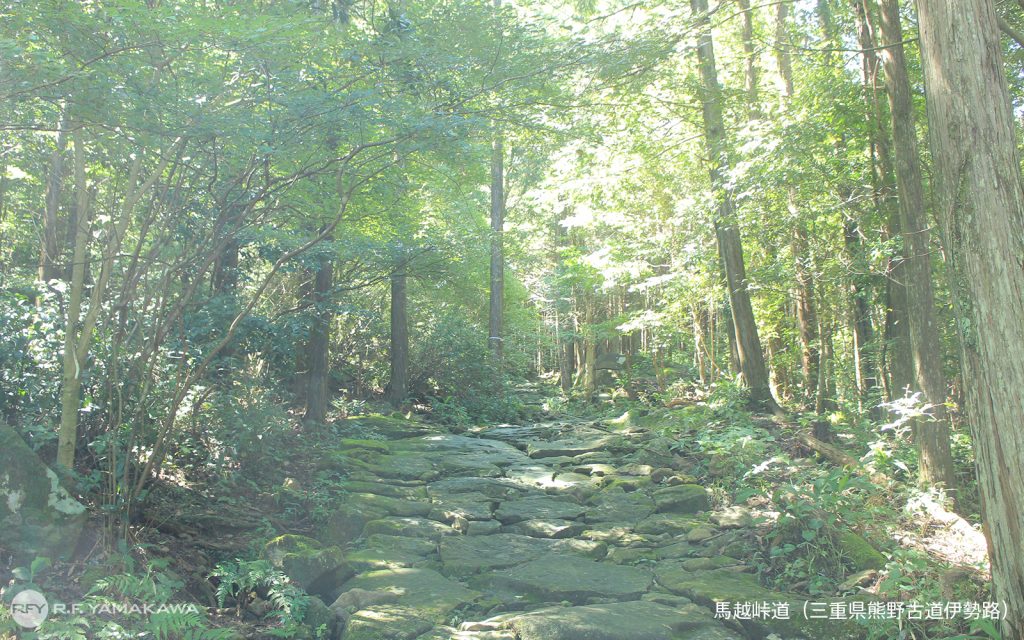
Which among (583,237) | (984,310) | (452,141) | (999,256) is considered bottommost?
(984,310)

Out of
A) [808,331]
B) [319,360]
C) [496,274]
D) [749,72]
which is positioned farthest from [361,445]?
[496,274]

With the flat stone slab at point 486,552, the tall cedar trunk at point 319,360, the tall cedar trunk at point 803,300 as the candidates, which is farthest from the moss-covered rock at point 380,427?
the tall cedar trunk at point 803,300

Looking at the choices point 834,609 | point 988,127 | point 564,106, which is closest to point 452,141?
point 564,106

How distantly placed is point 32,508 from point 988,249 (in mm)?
6053

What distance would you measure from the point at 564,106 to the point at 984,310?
4333mm

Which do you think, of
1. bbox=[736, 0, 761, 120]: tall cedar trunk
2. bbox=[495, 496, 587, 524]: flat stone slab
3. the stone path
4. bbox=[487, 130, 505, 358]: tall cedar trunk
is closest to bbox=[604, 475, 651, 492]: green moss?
the stone path

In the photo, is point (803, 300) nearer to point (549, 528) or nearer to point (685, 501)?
point (685, 501)

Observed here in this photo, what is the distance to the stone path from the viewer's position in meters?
4.20

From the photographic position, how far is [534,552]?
5812 millimetres

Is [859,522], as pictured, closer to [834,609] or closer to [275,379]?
[834,609]

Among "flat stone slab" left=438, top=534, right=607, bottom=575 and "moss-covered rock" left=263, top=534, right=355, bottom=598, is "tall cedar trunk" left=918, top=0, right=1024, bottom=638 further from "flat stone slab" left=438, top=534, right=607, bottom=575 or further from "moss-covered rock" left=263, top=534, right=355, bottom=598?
"moss-covered rock" left=263, top=534, right=355, bottom=598

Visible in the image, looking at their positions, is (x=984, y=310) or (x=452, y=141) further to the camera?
(x=452, y=141)

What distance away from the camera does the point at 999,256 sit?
3.80 metres

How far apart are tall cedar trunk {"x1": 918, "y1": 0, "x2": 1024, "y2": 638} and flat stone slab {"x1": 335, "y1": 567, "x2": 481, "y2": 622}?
3.22 m
